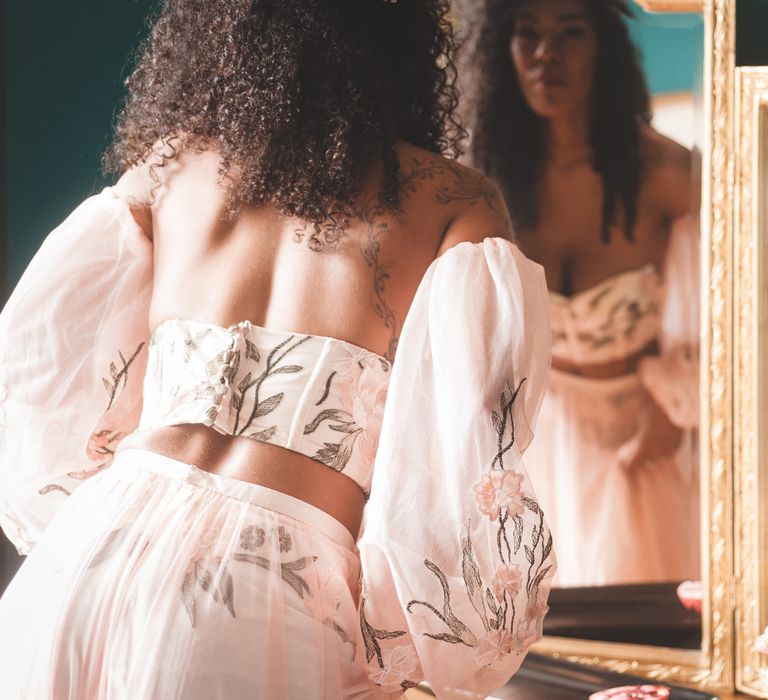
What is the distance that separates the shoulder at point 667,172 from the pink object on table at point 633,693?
0.90 meters

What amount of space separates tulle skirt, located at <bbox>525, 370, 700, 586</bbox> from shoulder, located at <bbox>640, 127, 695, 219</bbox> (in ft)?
1.14

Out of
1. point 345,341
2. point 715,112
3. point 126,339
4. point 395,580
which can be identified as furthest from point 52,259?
point 715,112

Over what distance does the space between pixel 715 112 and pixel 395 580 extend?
1314 mm

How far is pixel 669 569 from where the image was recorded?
79.1 inches

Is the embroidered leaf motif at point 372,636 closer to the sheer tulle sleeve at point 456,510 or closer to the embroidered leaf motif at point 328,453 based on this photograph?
the sheer tulle sleeve at point 456,510

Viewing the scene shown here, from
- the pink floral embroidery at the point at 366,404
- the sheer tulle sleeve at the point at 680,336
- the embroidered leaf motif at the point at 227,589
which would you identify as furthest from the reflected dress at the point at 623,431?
the embroidered leaf motif at the point at 227,589

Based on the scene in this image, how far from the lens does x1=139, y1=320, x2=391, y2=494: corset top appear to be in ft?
3.54

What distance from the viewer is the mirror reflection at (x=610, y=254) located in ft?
6.50

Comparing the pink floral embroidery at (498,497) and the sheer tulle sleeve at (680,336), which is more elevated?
the sheer tulle sleeve at (680,336)

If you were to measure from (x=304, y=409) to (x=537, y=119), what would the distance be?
1.21m

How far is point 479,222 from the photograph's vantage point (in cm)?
113

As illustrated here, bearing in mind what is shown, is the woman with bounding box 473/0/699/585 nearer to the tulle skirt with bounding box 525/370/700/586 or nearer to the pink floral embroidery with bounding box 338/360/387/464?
the tulle skirt with bounding box 525/370/700/586

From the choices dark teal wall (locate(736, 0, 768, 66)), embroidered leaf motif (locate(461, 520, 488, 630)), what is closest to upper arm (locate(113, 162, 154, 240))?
embroidered leaf motif (locate(461, 520, 488, 630))

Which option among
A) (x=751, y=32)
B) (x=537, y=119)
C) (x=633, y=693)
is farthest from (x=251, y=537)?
(x=751, y=32)
